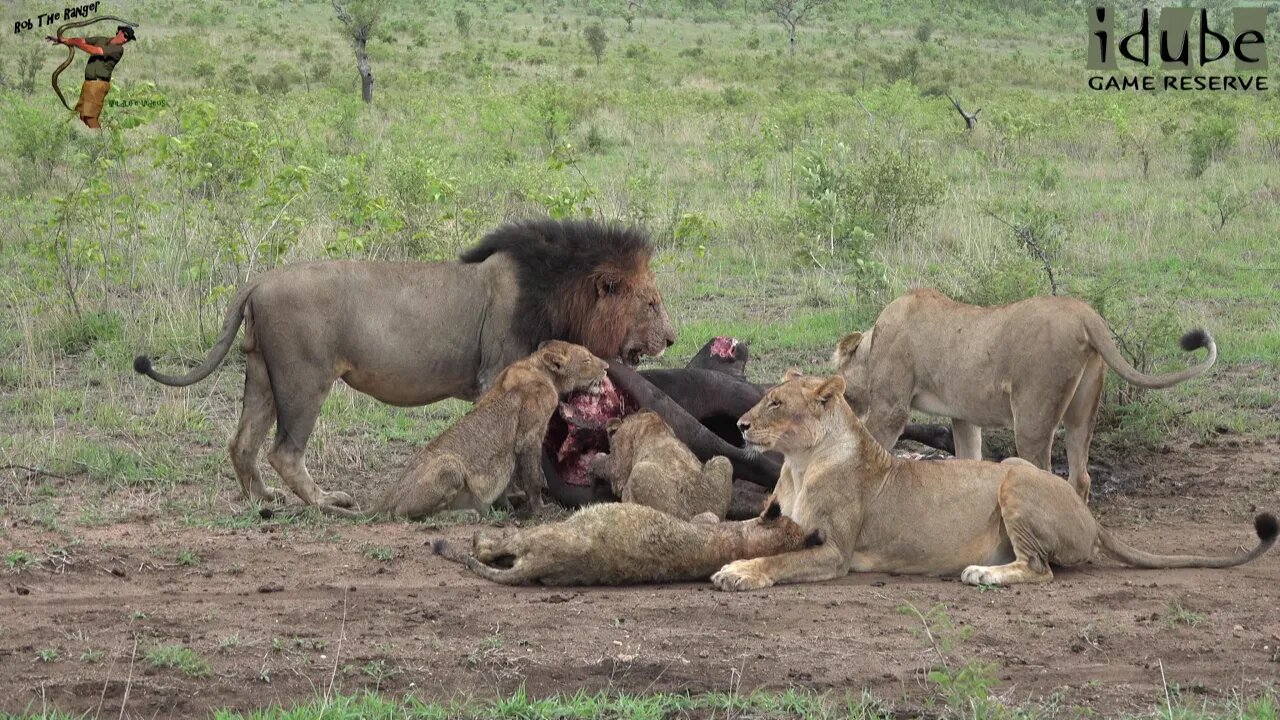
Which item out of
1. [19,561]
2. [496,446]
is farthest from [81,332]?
[19,561]

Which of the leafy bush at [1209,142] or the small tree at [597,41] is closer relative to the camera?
the leafy bush at [1209,142]

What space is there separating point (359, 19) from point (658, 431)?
27618mm

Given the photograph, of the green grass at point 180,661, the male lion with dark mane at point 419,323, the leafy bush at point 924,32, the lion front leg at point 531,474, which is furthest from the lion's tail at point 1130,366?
the leafy bush at point 924,32

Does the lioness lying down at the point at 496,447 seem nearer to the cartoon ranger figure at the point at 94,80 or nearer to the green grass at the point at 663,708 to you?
the green grass at the point at 663,708

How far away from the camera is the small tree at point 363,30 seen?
32562mm

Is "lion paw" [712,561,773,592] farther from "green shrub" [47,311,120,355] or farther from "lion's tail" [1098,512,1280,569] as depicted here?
"green shrub" [47,311,120,355]

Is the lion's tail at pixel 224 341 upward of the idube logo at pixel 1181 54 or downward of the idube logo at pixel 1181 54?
upward

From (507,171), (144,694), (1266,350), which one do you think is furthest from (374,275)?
(507,171)

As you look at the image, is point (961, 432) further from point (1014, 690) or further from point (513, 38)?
point (513, 38)

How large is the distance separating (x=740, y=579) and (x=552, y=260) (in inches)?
109

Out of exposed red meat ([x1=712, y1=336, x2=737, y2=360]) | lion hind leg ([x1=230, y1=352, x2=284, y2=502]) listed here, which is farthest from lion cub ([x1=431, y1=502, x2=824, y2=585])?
exposed red meat ([x1=712, y1=336, x2=737, y2=360])

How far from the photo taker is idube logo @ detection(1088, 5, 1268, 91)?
3158 centimetres

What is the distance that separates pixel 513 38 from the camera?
50969 mm

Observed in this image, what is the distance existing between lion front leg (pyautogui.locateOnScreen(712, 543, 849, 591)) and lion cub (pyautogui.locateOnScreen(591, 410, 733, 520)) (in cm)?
95
